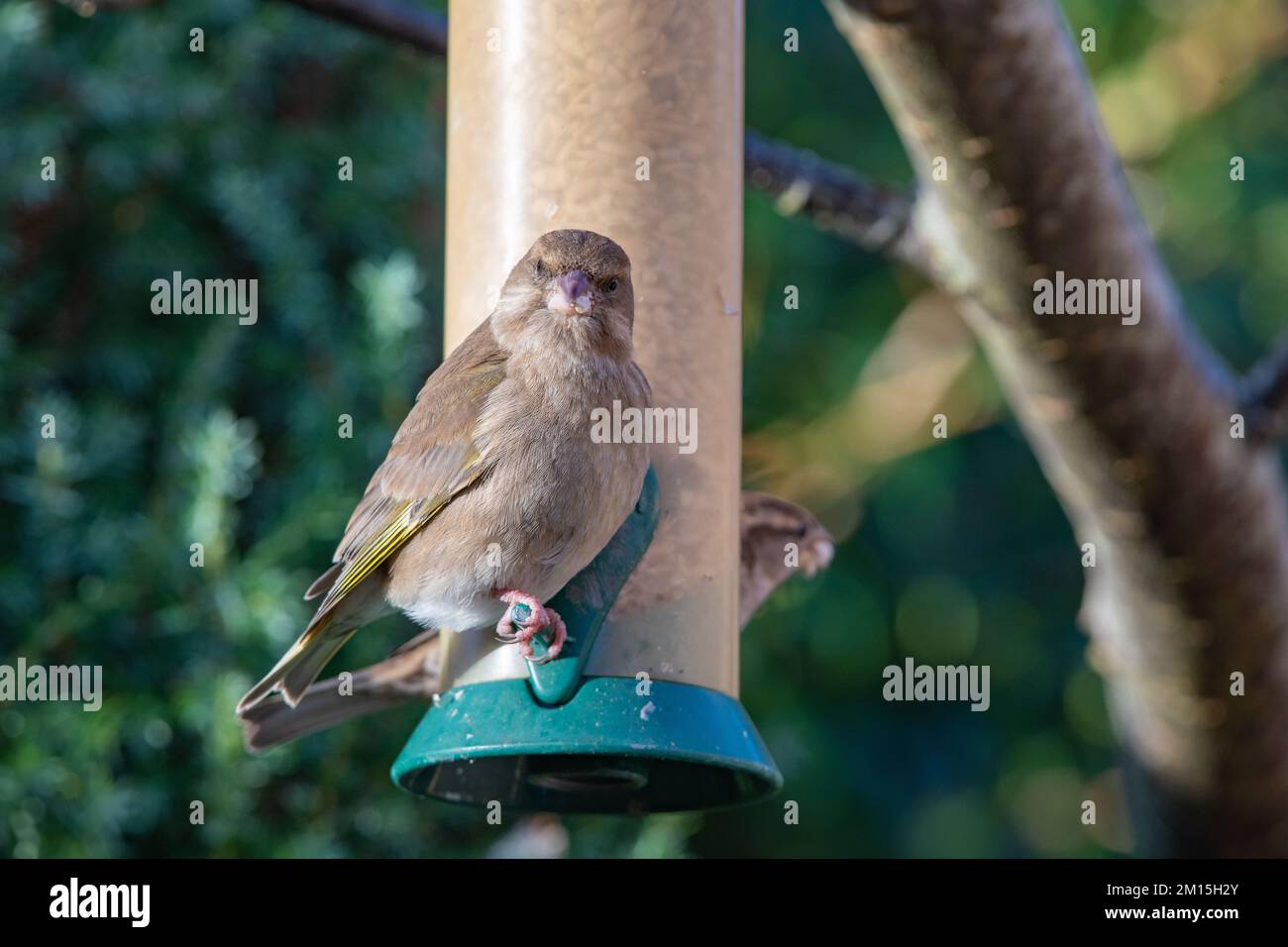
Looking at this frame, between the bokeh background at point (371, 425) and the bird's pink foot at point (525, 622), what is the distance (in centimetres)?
137

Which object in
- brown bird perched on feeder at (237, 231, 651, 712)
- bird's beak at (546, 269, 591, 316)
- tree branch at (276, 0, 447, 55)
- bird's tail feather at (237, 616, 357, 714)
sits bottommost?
bird's tail feather at (237, 616, 357, 714)

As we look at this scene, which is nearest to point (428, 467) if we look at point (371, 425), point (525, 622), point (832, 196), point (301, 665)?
point (525, 622)

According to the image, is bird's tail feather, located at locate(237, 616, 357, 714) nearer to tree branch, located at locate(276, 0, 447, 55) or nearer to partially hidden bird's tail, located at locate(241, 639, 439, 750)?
partially hidden bird's tail, located at locate(241, 639, 439, 750)

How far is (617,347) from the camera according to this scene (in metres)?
3.93

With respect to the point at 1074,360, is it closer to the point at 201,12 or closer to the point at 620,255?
the point at 620,255

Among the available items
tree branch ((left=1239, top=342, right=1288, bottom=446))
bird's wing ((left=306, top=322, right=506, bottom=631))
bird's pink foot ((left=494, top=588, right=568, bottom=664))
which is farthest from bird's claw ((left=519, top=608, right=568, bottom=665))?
tree branch ((left=1239, top=342, right=1288, bottom=446))

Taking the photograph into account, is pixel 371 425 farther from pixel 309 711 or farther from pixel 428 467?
pixel 428 467

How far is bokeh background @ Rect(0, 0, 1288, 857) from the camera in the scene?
5164mm

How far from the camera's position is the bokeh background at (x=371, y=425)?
5164 millimetres

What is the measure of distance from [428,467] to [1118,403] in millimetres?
1647

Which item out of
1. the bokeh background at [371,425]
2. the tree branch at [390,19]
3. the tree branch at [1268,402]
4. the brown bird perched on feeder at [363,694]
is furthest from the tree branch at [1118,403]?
the bokeh background at [371,425]

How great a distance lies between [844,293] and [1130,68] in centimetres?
138

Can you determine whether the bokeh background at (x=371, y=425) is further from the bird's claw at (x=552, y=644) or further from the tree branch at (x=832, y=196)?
the bird's claw at (x=552, y=644)
